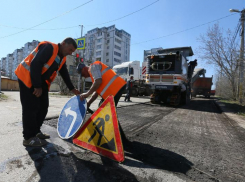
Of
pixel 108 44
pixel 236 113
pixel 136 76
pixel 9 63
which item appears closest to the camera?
pixel 236 113

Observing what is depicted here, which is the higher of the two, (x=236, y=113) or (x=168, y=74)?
(x=168, y=74)

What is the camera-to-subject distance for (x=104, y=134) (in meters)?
2.21

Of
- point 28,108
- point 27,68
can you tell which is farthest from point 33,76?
point 28,108

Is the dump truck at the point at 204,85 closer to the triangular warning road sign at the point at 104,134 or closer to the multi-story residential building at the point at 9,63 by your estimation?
the triangular warning road sign at the point at 104,134

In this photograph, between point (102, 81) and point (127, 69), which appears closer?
point (102, 81)

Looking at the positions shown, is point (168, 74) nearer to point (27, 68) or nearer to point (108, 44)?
point (27, 68)

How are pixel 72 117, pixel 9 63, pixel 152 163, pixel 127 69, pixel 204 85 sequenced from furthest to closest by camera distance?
pixel 9 63, pixel 204 85, pixel 127 69, pixel 72 117, pixel 152 163

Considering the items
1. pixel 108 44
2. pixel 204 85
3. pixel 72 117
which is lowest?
pixel 72 117

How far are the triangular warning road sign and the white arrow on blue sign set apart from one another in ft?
0.62

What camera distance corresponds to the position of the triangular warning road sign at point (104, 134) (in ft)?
6.66

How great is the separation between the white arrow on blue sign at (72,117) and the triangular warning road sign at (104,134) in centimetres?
19

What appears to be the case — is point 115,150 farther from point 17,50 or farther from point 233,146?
point 17,50

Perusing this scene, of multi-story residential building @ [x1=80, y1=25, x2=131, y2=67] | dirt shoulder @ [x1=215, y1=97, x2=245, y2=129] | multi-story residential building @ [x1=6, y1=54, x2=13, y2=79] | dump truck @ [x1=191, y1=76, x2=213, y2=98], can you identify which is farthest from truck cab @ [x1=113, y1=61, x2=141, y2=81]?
multi-story residential building @ [x1=6, y1=54, x2=13, y2=79]

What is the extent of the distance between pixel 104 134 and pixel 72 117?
0.65 meters
